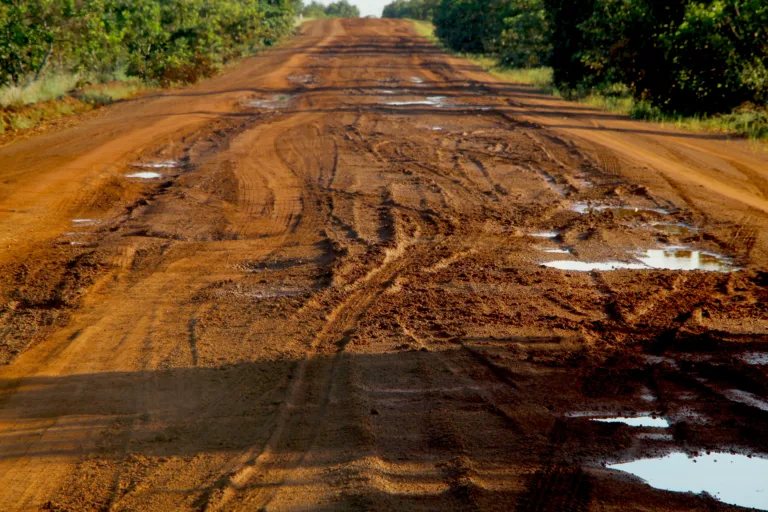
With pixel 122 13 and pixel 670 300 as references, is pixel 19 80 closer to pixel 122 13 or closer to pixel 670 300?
pixel 122 13

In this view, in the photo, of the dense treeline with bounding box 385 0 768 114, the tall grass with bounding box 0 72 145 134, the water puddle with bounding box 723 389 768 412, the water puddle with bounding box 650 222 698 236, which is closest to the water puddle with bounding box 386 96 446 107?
the dense treeline with bounding box 385 0 768 114

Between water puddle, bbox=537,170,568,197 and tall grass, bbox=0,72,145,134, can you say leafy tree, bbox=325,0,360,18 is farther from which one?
water puddle, bbox=537,170,568,197

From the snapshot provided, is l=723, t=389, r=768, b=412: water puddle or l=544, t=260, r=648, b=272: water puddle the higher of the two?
l=544, t=260, r=648, b=272: water puddle

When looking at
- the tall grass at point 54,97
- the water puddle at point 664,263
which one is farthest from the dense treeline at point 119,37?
the water puddle at point 664,263

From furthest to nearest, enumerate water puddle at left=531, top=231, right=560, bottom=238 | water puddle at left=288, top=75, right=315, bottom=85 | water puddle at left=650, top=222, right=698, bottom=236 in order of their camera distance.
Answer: water puddle at left=288, top=75, right=315, bottom=85
water puddle at left=650, top=222, right=698, bottom=236
water puddle at left=531, top=231, right=560, bottom=238

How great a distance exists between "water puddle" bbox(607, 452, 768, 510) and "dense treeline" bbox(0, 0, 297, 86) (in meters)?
20.9

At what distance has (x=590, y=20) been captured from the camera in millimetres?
21516

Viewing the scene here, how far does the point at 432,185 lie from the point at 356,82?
16605 mm

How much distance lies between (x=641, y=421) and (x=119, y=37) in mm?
23723

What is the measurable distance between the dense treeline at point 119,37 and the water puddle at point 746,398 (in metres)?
20.7

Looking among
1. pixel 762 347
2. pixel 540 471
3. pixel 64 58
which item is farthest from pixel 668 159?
pixel 64 58

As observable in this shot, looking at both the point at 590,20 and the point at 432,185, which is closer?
the point at 432,185

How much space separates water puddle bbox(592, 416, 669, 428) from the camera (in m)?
4.69

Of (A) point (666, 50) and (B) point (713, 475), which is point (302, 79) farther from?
(B) point (713, 475)
